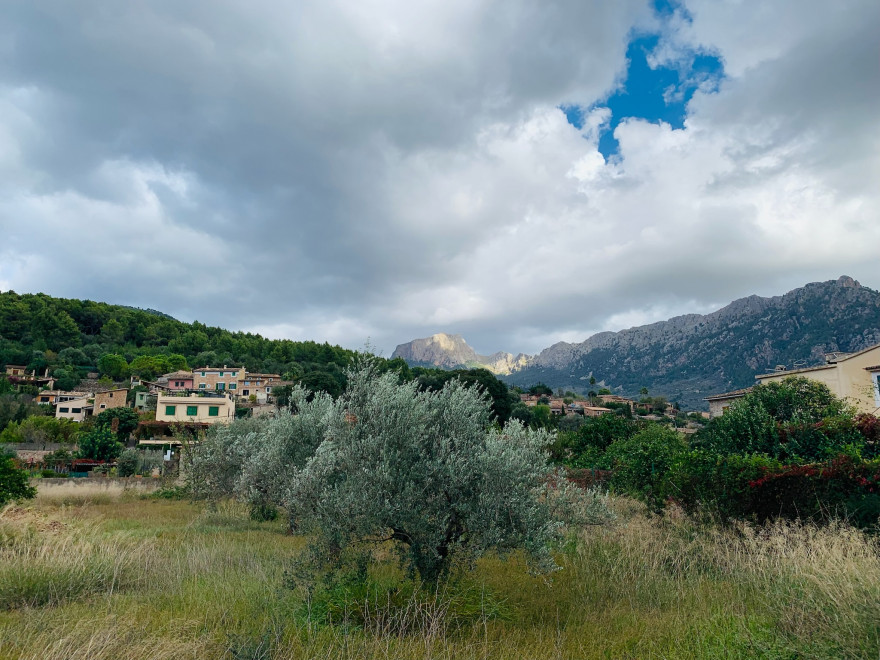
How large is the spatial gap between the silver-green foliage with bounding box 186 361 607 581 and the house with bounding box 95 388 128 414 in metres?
70.2

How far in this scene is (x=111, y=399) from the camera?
64812 millimetres

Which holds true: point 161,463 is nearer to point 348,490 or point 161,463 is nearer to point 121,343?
point 348,490

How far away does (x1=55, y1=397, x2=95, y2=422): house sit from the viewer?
213 feet

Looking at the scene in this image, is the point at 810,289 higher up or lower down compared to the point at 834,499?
higher up

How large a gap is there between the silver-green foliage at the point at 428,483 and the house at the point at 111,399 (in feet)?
230

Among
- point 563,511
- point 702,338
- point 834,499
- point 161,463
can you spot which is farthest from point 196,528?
point 702,338

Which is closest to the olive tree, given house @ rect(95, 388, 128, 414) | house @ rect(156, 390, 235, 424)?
house @ rect(156, 390, 235, 424)

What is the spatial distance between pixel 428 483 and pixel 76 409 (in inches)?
3057

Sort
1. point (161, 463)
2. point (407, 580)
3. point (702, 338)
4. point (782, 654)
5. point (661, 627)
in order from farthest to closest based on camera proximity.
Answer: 1. point (702, 338)
2. point (161, 463)
3. point (407, 580)
4. point (661, 627)
5. point (782, 654)

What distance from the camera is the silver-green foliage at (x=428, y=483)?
6145mm

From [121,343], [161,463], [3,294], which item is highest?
[3,294]

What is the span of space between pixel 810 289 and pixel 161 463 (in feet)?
608

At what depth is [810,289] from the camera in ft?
510

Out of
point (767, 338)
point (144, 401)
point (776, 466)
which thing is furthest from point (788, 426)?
point (767, 338)
